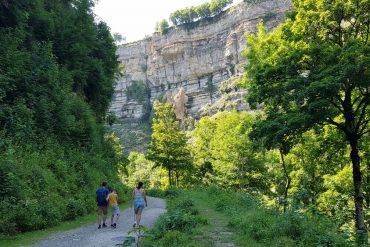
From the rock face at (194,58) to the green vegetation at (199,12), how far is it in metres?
2.85

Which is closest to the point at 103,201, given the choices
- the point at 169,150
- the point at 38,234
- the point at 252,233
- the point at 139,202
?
the point at 139,202

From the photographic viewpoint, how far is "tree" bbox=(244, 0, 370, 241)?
44.2ft

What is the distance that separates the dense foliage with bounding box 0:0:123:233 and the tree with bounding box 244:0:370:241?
10000 millimetres

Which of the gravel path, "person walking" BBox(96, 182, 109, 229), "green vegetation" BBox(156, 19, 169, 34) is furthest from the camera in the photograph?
"green vegetation" BBox(156, 19, 169, 34)

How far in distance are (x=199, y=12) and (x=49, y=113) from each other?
3767 inches

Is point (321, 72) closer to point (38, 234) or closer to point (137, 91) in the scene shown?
point (38, 234)

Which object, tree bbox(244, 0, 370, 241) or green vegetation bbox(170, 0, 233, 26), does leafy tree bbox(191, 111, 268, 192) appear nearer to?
tree bbox(244, 0, 370, 241)

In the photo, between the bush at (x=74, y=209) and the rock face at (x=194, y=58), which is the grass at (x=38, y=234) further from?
the rock face at (x=194, y=58)

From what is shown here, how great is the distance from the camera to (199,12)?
108 metres

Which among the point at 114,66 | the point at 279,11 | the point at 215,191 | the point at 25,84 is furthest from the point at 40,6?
the point at 279,11

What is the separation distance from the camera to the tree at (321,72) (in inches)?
531

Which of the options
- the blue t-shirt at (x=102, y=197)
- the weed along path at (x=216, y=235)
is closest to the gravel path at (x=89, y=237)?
the blue t-shirt at (x=102, y=197)

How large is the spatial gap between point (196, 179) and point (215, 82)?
185 feet

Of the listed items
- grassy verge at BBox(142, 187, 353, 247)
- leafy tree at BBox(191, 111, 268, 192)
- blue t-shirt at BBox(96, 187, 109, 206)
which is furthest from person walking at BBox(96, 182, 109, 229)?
leafy tree at BBox(191, 111, 268, 192)
